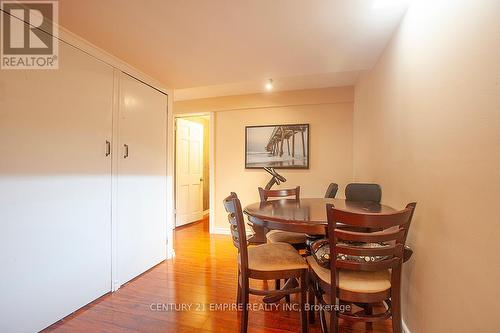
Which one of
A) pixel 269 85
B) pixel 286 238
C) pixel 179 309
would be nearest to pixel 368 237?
pixel 286 238

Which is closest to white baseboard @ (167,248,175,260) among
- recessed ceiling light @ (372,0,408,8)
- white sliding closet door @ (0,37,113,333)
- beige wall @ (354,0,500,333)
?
white sliding closet door @ (0,37,113,333)

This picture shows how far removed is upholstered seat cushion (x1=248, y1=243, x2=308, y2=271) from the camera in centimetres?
148

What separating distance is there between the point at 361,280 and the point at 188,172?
13.0 ft

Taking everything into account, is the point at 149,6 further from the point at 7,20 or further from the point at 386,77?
the point at 386,77

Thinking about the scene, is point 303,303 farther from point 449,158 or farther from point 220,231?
point 220,231

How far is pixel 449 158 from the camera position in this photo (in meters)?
1.10

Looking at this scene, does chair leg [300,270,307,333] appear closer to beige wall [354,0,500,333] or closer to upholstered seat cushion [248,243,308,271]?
upholstered seat cushion [248,243,308,271]

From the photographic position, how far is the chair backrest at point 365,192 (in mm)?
2186

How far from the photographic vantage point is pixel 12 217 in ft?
4.77

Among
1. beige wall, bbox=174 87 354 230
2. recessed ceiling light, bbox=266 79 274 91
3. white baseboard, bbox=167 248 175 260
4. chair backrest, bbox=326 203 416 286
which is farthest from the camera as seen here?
beige wall, bbox=174 87 354 230

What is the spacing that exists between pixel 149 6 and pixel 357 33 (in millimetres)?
1521

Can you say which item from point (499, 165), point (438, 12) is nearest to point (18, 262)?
point (499, 165)

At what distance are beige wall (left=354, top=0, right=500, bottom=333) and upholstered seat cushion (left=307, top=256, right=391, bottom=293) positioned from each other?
239mm

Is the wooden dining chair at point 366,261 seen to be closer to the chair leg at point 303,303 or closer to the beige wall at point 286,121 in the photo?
the chair leg at point 303,303
